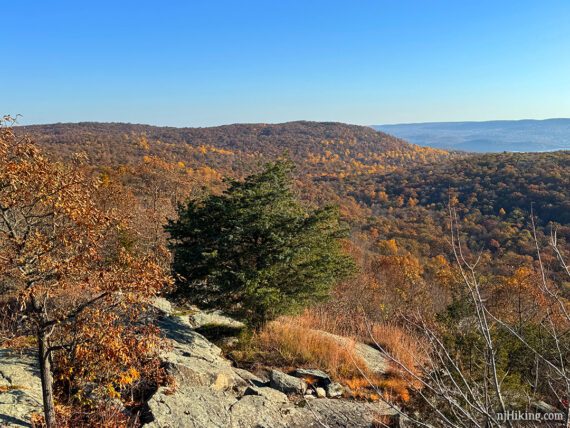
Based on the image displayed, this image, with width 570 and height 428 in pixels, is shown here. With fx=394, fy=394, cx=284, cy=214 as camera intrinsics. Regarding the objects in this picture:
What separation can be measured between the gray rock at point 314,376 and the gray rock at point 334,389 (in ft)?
0.41

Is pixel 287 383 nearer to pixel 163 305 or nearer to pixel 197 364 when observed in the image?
pixel 197 364

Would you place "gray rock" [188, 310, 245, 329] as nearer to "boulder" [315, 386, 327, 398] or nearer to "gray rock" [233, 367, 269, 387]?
"gray rock" [233, 367, 269, 387]

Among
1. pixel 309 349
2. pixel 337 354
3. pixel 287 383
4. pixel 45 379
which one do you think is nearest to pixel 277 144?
pixel 309 349

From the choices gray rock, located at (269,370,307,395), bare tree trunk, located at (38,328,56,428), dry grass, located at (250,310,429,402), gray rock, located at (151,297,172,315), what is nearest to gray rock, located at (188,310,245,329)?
gray rock, located at (151,297,172,315)

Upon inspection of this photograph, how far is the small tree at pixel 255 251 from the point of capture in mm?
9148

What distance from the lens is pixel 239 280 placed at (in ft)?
29.8

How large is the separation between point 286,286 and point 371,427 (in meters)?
4.05

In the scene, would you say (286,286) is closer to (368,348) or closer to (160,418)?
(368,348)

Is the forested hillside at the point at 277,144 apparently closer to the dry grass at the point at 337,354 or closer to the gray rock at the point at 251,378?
the dry grass at the point at 337,354

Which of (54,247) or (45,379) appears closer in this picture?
(54,247)

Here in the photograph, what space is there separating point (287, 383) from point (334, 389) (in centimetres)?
96

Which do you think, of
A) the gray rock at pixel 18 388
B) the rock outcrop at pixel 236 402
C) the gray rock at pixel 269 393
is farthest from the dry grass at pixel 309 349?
the gray rock at pixel 18 388

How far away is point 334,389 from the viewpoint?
25.3 feet

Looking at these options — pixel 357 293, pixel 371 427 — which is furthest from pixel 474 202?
pixel 371 427
